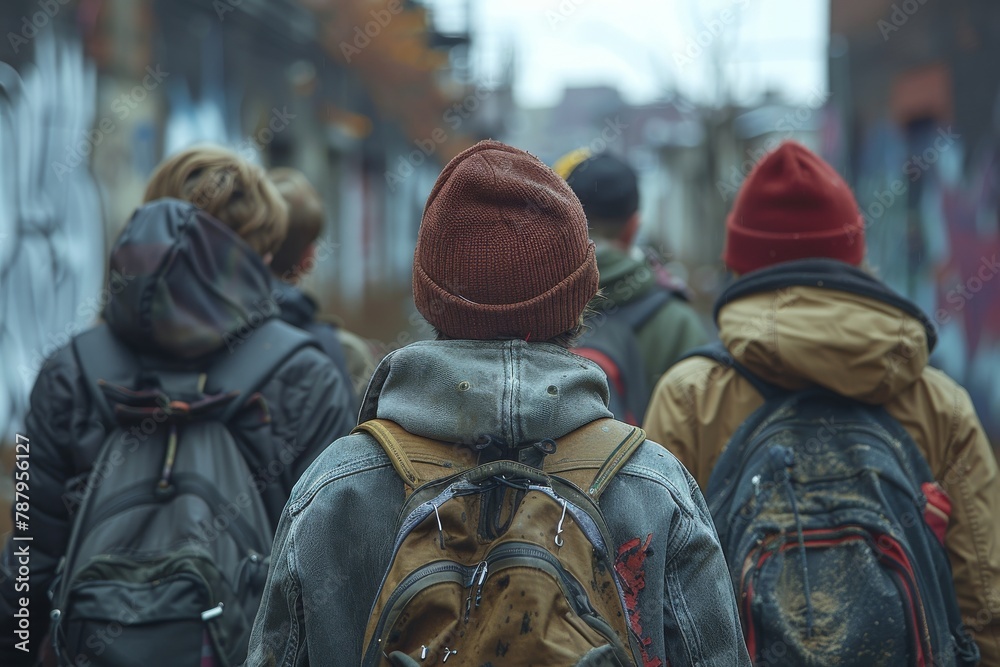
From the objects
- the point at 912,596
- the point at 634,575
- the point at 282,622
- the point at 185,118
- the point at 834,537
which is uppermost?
the point at 185,118

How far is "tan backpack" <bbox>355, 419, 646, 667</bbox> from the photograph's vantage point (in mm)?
1523

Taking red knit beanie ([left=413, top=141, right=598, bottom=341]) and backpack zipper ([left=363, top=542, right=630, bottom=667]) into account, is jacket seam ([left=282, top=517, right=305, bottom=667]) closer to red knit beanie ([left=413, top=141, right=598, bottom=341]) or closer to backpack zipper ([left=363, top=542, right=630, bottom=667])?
backpack zipper ([left=363, top=542, right=630, bottom=667])

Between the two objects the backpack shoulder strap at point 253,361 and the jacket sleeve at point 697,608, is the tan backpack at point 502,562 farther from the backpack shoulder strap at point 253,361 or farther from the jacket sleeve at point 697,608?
the backpack shoulder strap at point 253,361

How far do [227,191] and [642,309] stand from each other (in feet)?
5.26

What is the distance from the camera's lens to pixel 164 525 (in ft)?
7.87

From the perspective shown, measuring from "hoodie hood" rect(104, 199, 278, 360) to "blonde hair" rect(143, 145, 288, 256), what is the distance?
277mm

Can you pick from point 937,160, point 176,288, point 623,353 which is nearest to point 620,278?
point 623,353

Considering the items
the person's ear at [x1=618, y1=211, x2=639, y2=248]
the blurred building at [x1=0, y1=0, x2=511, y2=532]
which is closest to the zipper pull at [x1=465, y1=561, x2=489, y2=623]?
the person's ear at [x1=618, y1=211, x2=639, y2=248]

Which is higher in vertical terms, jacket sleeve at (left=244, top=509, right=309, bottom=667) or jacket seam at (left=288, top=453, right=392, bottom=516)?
jacket seam at (left=288, top=453, right=392, bottom=516)

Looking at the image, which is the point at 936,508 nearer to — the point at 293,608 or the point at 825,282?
the point at 825,282

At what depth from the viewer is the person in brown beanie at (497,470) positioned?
1654mm

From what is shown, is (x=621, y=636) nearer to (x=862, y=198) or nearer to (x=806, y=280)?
(x=806, y=280)

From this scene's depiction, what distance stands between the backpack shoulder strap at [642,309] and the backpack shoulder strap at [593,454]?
6.65 feet

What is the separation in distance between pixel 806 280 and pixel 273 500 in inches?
59.3
